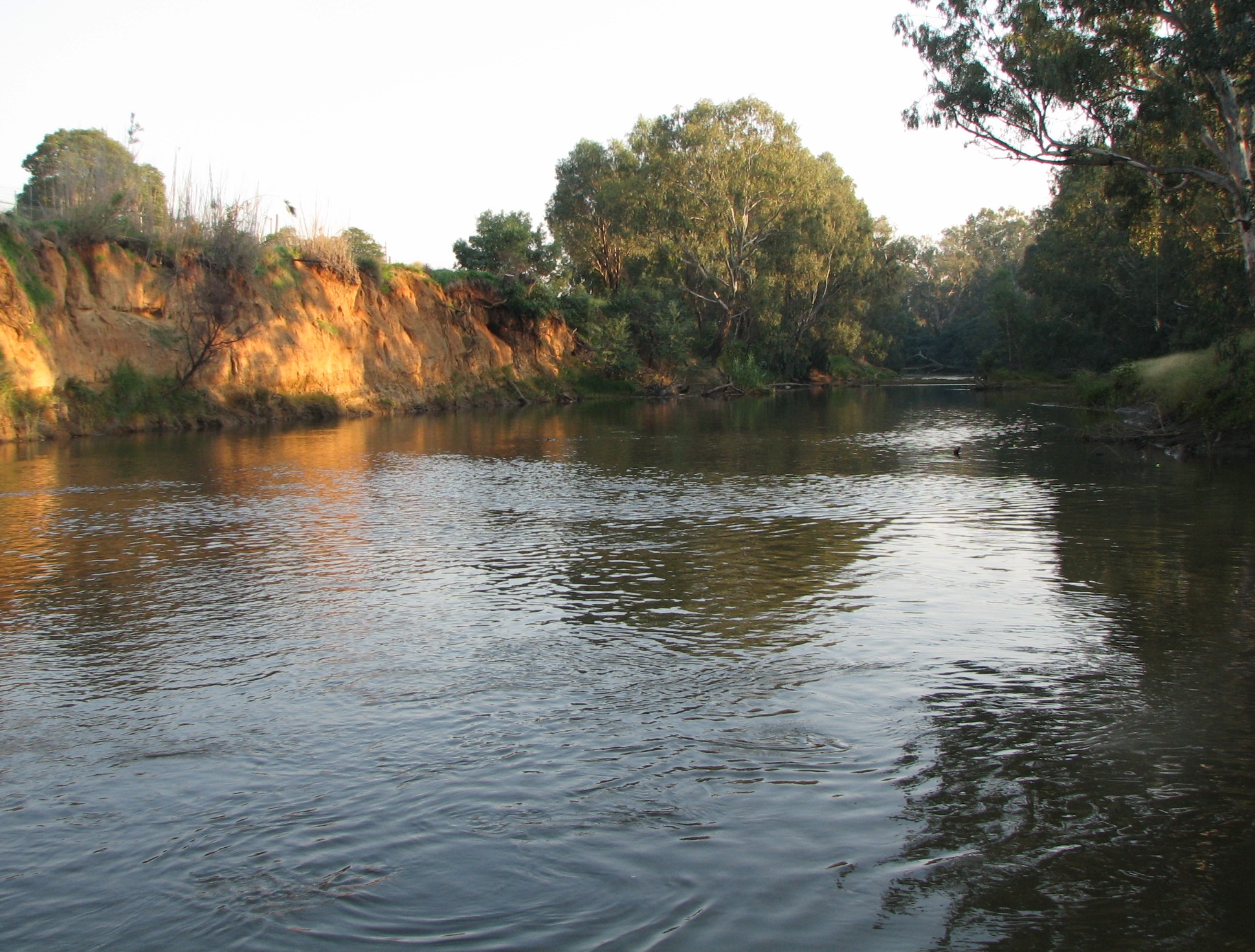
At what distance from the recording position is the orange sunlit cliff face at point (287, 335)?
36375 millimetres

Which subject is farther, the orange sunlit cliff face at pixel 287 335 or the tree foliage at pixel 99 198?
the tree foliage at pixel 99 198

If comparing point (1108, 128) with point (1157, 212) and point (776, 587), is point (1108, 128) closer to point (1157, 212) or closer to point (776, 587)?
point (1157, 212)

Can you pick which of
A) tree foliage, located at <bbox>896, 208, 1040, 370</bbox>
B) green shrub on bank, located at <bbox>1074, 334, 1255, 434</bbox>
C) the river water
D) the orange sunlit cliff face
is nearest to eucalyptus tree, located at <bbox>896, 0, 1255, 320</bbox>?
green shrub on bank, located at <bbox>1074, 334, 1255, 434</bbox>

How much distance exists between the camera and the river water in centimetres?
505

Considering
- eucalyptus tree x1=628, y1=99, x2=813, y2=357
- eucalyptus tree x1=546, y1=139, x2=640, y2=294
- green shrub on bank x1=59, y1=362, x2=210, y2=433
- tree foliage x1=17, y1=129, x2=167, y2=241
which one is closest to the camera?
green shrub on bank x1=59, y1=362, x2=210, y2=433

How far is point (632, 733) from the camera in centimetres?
728

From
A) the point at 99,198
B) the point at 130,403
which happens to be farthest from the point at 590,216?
the point at 130,403

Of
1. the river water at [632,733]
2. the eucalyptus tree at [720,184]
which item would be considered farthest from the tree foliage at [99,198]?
the eucalyptus tree at [720,184]

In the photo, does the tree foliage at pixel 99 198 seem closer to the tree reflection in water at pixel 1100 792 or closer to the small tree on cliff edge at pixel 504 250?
the small tree on cliff edge at pixel 504 250

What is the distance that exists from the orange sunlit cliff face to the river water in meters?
22.0

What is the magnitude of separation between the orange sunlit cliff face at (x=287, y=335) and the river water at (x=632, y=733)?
22032 millimetres

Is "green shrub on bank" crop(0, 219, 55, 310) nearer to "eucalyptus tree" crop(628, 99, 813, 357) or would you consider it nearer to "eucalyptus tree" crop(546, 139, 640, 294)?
"eucalyptus tree" crop(628, 99, 813, 357)

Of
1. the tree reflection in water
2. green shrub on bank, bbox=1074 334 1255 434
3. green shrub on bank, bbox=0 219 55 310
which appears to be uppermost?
green shrub on bank, bbox=0 219 55 310

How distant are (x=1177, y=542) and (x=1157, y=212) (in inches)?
921
